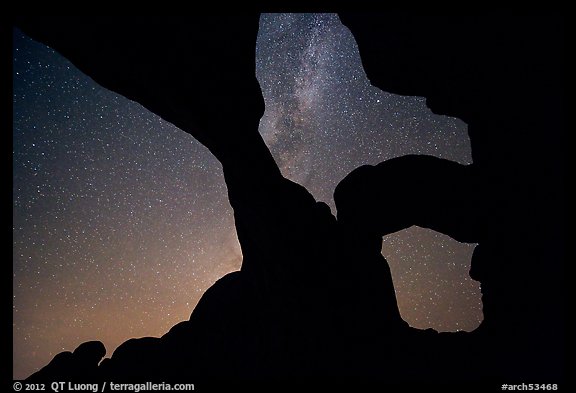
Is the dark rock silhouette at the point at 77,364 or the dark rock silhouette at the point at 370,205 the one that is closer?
the dark rock silhouette at the point at 370,205

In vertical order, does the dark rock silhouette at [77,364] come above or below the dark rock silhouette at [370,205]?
below

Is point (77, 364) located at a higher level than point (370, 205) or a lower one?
lower

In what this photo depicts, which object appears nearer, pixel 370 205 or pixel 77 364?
pixel 370 205

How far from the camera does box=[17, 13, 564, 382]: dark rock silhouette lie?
25.3 feet

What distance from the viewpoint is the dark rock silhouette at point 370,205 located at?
7727mm

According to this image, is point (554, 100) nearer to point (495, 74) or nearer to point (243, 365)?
point (495, 74)

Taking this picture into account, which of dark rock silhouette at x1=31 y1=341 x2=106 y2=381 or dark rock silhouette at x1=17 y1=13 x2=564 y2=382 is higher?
dark rock silhouette at x1=17 y1=13 x2=564 y2=382

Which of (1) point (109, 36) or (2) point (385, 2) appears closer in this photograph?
(2) point (385, 2)

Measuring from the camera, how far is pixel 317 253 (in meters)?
11.2

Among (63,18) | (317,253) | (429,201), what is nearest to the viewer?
(63,18)

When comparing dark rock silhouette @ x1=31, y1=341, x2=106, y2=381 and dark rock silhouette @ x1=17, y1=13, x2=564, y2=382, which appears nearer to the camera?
dark rock silhouette @ x1=17, y1=13, x2=564, y2=382

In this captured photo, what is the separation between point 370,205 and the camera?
41.5 feet

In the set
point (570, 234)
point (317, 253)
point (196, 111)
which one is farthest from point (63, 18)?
point (570, 234)

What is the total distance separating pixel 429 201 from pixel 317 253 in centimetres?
491
